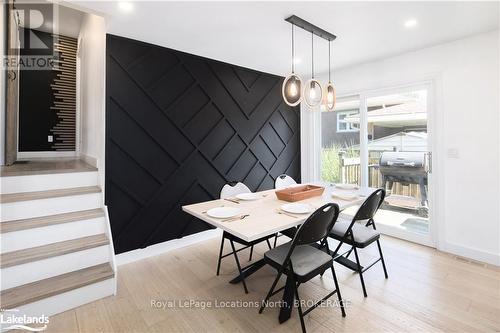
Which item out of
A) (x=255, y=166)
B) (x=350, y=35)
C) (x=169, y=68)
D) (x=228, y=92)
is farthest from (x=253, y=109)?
(x=350, y=35)

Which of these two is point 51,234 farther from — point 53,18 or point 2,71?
point 53,18

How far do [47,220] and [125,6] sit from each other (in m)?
1.96

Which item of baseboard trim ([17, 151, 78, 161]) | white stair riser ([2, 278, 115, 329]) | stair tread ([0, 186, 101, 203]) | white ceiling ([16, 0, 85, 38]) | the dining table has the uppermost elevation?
white ceiling ([16, 0, 85, 38])

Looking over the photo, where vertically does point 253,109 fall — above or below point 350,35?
below

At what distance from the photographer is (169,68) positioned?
2955mm

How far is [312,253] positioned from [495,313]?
1.45m

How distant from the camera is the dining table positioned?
162 centimetres

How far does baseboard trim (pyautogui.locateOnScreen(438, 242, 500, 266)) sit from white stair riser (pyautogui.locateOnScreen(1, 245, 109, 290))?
12.2 ft

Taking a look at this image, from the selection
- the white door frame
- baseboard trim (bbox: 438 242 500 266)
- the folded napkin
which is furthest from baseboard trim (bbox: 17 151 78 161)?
baseboard trim (bbox: 438 242 500 266)

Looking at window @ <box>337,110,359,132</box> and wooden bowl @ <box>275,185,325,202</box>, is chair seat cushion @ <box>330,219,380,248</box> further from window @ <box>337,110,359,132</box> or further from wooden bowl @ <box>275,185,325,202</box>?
window @ <box>337,110,359,132</box>

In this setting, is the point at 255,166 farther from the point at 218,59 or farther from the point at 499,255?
the point at 499,255

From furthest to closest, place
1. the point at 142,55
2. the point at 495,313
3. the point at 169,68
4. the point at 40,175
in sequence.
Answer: the point at 169,68 < the point at 142,55 < the point at 40,175 < the point at 495,313

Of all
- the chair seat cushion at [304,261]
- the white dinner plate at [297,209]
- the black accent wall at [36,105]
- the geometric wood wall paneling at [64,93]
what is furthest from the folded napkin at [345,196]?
the black accent wall at [36,105]

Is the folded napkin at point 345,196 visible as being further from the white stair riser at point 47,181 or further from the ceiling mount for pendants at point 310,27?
the white stair riser at point 47,181
